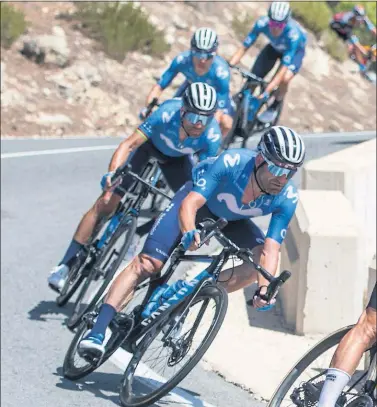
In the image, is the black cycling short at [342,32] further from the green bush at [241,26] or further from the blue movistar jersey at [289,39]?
the blue movistar jersey at [289,39]

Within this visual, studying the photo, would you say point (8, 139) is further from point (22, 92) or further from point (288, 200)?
point (288, 200)

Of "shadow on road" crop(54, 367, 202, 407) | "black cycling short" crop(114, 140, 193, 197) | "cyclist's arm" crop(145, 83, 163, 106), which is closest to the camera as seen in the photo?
"shadow on road" crop(54, 367, 202, 407)

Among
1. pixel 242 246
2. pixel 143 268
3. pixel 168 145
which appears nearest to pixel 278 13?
pixel 168 145

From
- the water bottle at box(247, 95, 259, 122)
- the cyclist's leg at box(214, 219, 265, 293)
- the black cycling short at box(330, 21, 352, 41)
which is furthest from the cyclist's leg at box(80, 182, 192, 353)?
the black cycling short at box(330, 21, 352, 41)

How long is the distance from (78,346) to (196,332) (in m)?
1.03

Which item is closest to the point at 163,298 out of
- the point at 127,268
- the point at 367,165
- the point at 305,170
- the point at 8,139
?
the point at 127,268

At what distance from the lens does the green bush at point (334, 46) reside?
29328 millimetres

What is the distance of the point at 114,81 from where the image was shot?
22.1 m

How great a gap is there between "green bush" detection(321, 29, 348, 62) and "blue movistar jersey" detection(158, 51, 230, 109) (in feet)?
59.8

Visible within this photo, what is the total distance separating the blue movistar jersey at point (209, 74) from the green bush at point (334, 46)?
1823 cm

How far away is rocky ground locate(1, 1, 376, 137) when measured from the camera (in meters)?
19.7

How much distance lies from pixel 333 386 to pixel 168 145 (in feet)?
12.2

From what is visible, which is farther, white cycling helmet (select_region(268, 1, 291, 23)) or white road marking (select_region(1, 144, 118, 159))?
white road marking (select_region(1, 144, 118, 159))

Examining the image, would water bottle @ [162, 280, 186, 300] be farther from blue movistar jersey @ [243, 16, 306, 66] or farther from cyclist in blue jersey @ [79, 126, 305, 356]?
blue movistar jersey @ [243, 16, 306, 66]
